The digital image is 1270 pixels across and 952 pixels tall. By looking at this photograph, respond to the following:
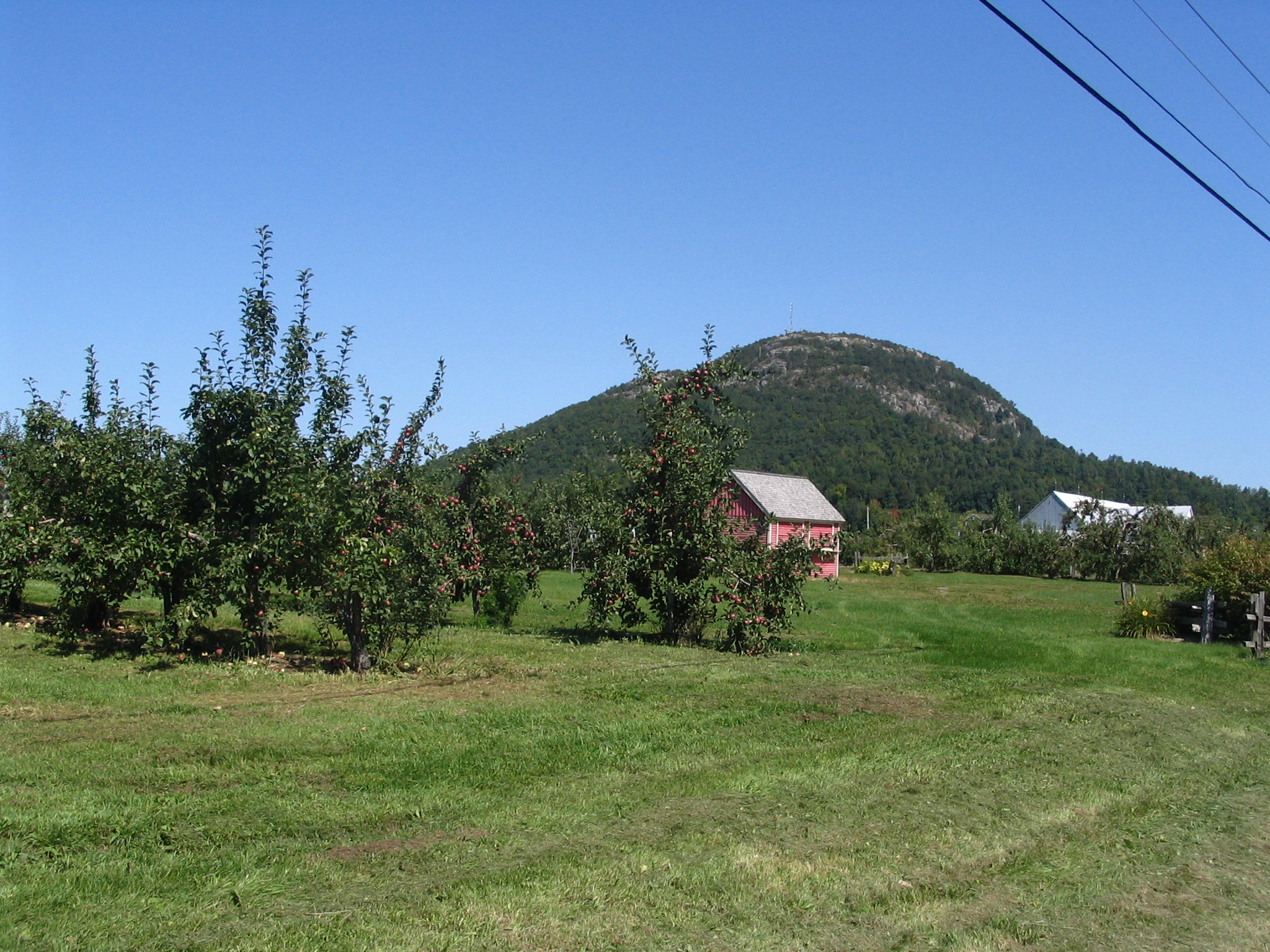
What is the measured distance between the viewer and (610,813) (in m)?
6.48

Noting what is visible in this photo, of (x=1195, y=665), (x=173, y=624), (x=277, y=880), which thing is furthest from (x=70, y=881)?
(x=1195, y=665)

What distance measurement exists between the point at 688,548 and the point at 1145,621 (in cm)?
1186

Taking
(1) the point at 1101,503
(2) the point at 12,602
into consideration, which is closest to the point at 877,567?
(1) the point at 1101,503

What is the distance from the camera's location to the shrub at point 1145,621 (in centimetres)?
2184

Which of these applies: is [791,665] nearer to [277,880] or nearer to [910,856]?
[910,856]

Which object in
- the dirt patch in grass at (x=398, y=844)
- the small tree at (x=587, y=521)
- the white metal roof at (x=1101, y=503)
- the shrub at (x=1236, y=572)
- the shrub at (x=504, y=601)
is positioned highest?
the white metal roof at (x=1101, y=503)

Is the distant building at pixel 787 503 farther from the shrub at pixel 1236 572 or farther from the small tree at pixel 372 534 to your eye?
the small tree at pixel 372 534

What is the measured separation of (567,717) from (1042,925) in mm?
5165

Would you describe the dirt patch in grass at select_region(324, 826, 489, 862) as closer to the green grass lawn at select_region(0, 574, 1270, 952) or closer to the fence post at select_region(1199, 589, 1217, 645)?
the green grass lawn at select_region(0, 574, 1270, 952)

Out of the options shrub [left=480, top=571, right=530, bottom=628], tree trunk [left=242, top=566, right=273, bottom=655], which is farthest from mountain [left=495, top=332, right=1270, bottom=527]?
tree trunk [left=242, top=566, right=273, bottom=655]

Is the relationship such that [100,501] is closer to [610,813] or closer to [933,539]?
[610,813]

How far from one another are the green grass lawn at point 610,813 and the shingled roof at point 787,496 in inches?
1429

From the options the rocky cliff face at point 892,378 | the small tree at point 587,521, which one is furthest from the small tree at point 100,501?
the rocky cliff face at point 892,378

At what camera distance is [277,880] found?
16.3ft
